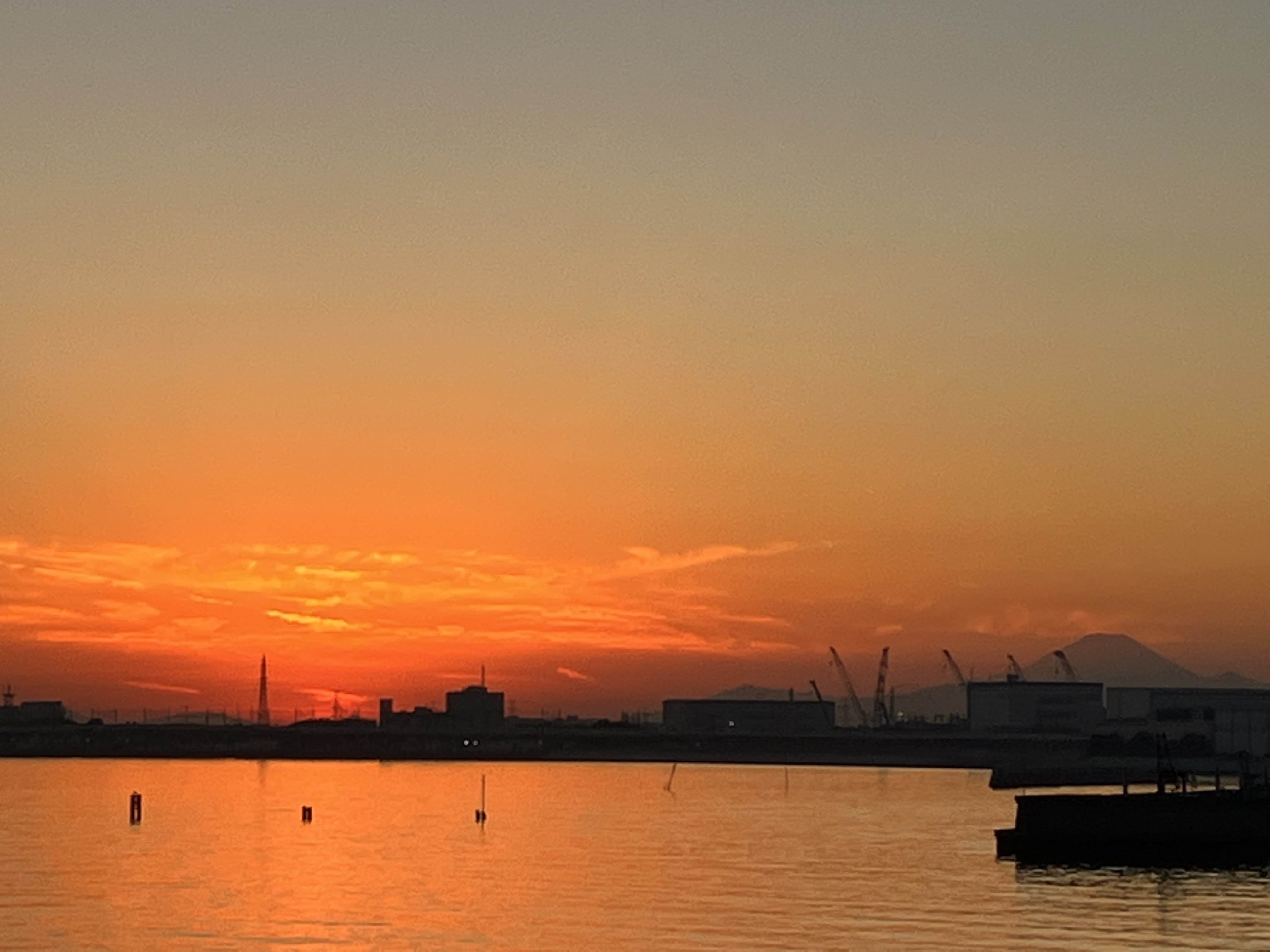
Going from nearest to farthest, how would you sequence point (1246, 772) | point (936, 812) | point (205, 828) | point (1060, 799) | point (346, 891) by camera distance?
point (346, 891)
point (1060, 799)
point (1246, 772)
point (205, 828)
point (936, 812)

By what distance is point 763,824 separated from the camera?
160 metres

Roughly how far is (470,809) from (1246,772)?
259 feet

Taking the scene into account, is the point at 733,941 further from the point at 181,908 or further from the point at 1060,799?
the point at 1060,799

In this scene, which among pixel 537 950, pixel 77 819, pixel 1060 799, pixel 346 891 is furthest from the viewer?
pixel 77 819

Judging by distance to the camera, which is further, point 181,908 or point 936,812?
point 936,812

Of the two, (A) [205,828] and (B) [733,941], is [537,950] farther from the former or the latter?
(A) [205,828]

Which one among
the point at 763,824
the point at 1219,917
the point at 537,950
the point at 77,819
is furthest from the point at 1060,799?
the point at 77,819

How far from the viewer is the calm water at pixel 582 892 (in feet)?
265

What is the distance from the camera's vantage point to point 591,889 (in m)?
100

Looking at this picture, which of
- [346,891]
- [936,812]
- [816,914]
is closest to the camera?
[816,914]

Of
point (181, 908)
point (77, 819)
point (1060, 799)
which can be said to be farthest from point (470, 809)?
point (181, 908)

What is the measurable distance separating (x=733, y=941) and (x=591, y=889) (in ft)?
72.3

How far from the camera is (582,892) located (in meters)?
99.3

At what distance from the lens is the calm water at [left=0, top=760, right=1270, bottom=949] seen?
80.7 m
